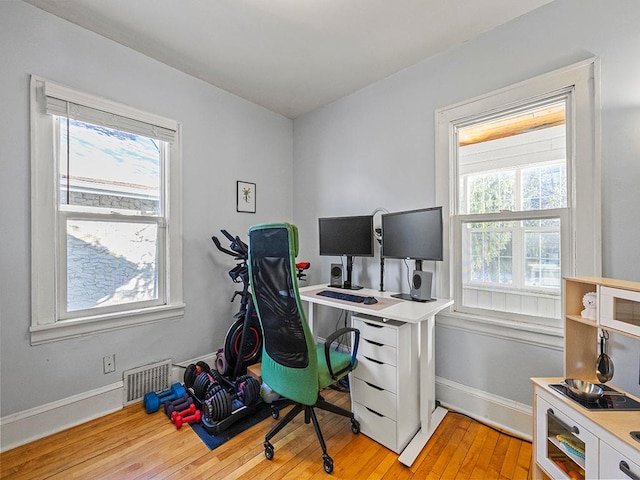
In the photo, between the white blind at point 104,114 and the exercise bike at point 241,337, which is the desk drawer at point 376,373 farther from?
the white blind at point 104,114

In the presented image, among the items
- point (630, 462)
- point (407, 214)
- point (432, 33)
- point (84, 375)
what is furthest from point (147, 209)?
point (630, 462)

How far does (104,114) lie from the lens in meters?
2.06

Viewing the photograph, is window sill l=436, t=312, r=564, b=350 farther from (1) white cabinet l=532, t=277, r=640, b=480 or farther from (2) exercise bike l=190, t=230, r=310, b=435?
(2) exercise bike l=190, t=230, r=310, b=435

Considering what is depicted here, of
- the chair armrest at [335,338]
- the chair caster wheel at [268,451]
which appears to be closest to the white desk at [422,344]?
the chair armrest at [335,338]

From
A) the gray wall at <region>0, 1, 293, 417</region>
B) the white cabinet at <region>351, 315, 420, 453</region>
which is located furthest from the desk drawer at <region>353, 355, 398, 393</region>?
the gray wall at <region>0, 1, 293, 417</region>

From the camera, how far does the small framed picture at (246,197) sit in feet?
9.57

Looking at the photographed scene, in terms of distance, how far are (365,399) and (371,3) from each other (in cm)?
252

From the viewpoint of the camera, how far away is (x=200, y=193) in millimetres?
2621

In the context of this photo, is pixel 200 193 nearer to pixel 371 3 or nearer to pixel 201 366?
pixel 201 366

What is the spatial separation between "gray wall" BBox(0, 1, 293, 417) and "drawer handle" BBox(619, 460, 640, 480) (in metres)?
2.70

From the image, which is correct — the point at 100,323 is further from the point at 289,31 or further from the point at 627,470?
the point at 627,470

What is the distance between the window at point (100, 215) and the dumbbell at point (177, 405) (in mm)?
664

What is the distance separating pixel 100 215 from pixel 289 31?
6.33 ft

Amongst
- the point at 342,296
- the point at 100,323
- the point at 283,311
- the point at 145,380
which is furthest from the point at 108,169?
the point at 342,296
